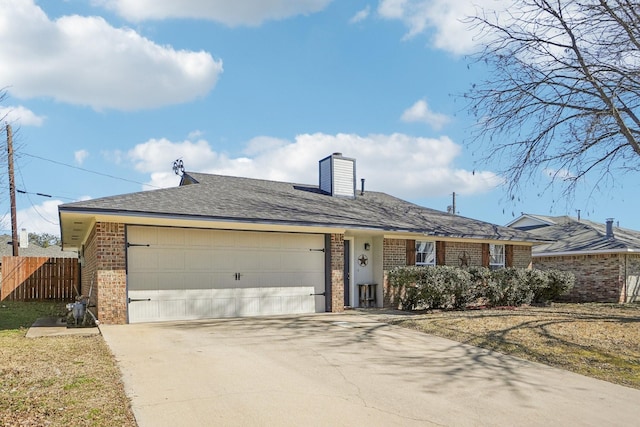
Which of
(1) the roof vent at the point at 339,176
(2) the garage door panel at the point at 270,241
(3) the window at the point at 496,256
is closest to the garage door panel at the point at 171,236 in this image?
(2) the garage door panel at the point at 270,241

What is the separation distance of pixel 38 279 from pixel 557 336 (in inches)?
753

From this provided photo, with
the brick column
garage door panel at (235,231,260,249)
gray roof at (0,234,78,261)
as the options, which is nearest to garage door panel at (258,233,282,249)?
garage door panel at (235,231,260,249)

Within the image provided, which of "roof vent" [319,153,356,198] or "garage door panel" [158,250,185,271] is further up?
"roof vent" [319,153,356,198]

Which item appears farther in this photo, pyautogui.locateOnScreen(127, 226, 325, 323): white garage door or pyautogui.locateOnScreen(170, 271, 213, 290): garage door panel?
pyautogui.locateOnScreen(170, 271, 213, 290): garage door panel

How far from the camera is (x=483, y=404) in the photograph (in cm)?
556

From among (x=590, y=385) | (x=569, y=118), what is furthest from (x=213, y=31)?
(x=590, y=385)

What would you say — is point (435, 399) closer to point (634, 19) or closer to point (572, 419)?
point (572, 419)

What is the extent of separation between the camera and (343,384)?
612cm

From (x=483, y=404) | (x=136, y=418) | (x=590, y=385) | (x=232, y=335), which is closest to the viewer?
(x=136, y=418)

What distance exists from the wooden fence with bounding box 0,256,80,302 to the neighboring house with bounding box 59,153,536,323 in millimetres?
5051

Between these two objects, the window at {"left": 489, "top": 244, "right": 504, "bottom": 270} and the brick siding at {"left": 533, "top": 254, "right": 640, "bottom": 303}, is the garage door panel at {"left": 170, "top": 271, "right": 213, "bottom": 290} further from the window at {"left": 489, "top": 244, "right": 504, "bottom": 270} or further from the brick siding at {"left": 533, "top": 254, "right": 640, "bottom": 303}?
the brick siding at {"left": 533, "top": 254, "right": 640, "bottom": 303}

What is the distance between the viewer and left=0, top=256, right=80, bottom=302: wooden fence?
19.6m

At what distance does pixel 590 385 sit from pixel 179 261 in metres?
8.57

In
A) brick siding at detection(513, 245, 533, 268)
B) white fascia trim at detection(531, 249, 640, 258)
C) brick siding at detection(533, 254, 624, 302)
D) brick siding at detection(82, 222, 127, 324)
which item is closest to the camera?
brick siding at detection(82, 222, 127, 324)
